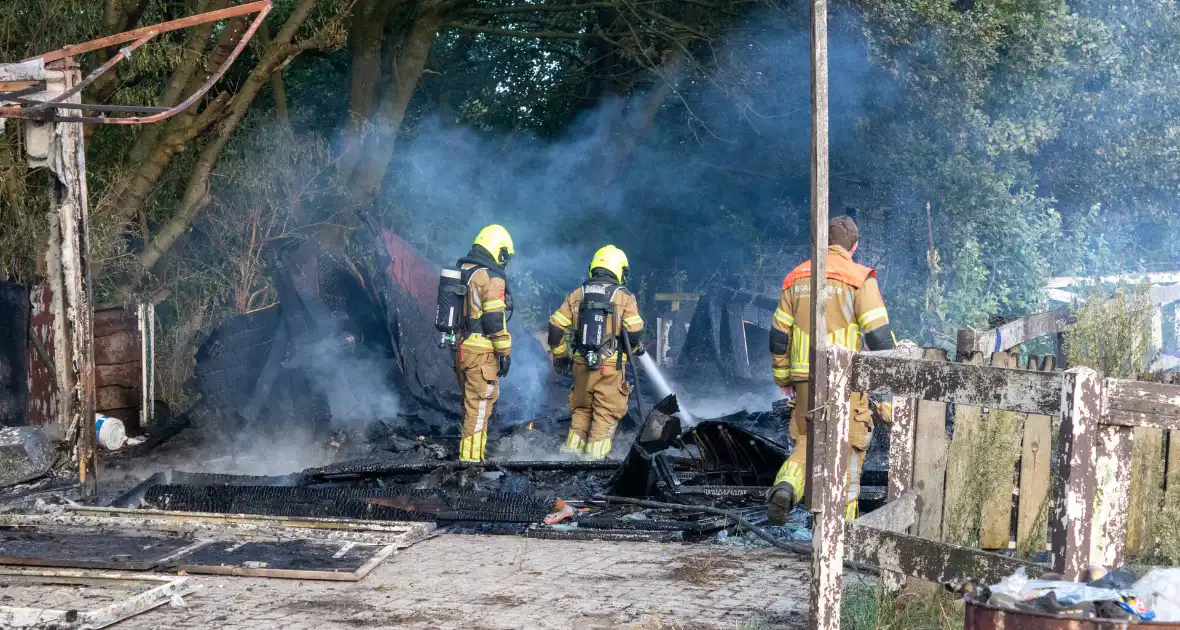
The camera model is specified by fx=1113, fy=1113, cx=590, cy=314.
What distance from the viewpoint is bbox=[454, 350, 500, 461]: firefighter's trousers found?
362 inches

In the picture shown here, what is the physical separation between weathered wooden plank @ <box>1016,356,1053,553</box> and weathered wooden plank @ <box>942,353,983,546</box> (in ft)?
0.60

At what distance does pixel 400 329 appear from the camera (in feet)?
37.8

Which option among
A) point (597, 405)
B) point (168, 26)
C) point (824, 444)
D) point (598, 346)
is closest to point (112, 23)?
point (168, 26)

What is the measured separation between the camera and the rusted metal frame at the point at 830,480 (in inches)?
153

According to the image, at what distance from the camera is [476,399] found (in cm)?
920

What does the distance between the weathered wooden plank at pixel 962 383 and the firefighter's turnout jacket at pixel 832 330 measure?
235cm

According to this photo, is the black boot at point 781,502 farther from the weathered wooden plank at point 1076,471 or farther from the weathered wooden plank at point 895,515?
the weathered wooden plank at point 1076,471

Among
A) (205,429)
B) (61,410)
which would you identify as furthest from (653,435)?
(205,429)

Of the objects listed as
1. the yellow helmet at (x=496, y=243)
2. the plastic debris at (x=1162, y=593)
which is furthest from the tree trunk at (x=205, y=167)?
the plastic debris at (x=1162, y=593)

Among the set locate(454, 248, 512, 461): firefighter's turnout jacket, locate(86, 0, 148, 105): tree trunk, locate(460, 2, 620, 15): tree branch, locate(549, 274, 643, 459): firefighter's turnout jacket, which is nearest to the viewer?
locate(454, 248, 512, 461): firefighter's turnout jacket

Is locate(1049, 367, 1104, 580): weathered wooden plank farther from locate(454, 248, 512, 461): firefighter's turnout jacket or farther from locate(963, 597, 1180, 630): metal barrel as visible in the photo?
locate(454, 248, 512, 461): firefighter's turnout jacket

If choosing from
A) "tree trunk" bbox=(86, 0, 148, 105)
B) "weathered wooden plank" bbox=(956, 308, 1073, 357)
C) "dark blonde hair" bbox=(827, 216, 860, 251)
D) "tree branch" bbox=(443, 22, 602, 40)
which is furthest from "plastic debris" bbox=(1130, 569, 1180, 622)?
"tree branch" bbox=(443, 22, 602, 40)

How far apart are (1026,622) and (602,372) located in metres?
6.63

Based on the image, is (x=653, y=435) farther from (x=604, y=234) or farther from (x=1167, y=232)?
(x=1167, y=232)
